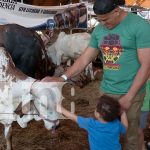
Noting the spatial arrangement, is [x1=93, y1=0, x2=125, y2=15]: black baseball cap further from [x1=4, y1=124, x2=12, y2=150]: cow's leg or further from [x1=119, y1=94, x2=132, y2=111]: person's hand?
[x1=4, y1=124, x2=12, y2=150]: cow's leg

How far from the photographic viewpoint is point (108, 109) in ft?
9.14

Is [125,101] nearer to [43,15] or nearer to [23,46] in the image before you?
[23,46]

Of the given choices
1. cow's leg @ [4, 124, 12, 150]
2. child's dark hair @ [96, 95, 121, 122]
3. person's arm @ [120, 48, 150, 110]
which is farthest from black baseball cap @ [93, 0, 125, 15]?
cow's leg @ [4, 124, 12, 150]

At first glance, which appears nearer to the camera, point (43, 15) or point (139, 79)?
point (139, 79)

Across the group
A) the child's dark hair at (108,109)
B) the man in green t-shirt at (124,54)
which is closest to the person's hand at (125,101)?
the man in green t-shirt at (124,54)

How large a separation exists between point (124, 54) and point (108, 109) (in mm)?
552

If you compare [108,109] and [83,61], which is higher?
[83,61]

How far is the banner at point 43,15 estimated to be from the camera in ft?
26.1

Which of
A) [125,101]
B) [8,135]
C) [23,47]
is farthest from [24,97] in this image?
[23,47]

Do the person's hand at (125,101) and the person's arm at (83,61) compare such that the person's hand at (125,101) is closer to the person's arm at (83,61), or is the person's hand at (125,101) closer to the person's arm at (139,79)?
the person's arm at (139,79)

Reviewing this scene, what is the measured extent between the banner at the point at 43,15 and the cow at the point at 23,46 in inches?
44.0

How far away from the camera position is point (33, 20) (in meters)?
8.70

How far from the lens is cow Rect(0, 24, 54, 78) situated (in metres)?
6.68

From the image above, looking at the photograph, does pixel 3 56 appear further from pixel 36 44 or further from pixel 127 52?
pixel 36 44
